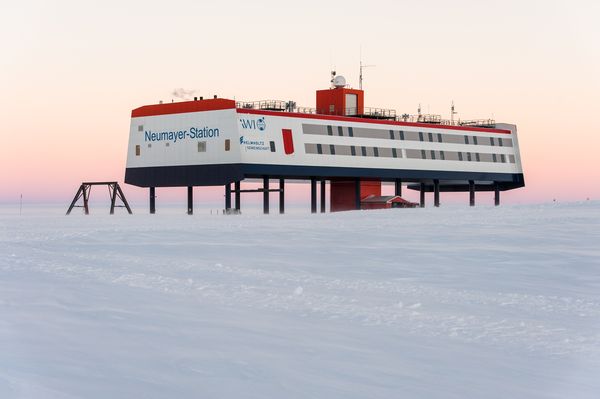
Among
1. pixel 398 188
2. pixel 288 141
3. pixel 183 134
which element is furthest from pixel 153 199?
pixel 398 188

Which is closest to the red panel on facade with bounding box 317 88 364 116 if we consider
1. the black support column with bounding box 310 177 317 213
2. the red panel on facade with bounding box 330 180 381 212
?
the red panel on facade with bounding box 330 180 381 212

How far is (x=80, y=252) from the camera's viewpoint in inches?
1328

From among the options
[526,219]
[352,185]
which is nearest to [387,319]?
[526,219]

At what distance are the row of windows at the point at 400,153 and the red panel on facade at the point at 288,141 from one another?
1814 mm

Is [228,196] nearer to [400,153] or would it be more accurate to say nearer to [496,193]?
[400,153]

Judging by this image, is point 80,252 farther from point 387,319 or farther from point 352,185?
point 352,185

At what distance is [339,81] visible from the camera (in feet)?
327

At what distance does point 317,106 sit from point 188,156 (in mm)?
21082

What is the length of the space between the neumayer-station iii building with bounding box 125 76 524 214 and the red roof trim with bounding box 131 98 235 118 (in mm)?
96

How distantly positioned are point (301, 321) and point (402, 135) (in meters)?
80.5

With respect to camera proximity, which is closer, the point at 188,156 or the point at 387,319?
the point at 387,319

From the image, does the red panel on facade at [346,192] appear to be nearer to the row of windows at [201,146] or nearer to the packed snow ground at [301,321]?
the row of windows at [201,146]

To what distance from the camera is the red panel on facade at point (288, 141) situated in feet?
280

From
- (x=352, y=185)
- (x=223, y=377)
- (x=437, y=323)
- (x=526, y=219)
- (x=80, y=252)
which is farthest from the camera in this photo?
(x=352, y=185)
